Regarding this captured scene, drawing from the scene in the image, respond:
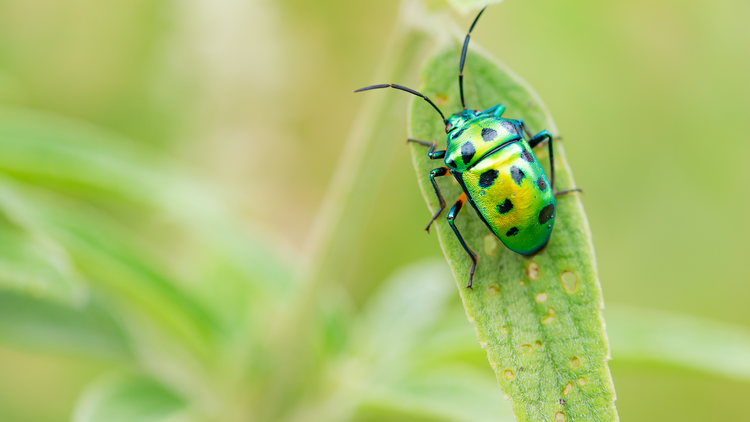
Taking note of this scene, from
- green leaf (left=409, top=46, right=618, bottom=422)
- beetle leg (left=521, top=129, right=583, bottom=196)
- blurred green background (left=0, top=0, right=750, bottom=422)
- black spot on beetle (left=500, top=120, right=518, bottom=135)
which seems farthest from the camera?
blurred green background (left=0, top=0, right=750, bottom=422)

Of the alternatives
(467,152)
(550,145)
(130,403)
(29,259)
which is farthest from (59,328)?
(550,145)

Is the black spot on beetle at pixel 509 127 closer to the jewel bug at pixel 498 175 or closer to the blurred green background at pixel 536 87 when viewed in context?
the jewel bug at pixel 498 175

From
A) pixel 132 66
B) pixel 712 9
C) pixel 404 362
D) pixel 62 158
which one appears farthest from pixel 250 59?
pixel 712 9

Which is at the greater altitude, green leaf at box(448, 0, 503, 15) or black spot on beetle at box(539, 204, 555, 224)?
green leaf at box(448, 0, 503, 15)

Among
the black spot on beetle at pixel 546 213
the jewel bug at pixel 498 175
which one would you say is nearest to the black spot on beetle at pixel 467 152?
the jewel bug at pixel 498 175

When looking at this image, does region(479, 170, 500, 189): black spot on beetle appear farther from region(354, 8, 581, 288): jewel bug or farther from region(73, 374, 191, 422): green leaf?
region(73, 374, 191, 422): green leaf

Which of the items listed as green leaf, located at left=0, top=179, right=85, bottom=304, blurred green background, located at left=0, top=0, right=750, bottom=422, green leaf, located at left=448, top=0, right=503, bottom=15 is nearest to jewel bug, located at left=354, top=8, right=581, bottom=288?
green leaf, located at left=448, top=0, right=503, bottom=15
